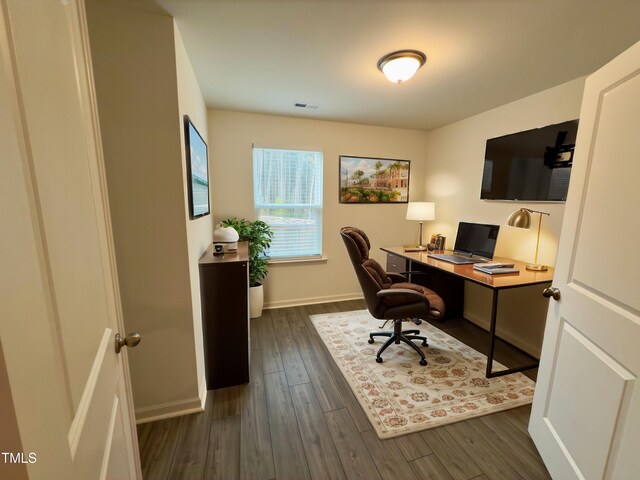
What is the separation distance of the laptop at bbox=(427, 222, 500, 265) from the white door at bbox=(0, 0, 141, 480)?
2.62 m

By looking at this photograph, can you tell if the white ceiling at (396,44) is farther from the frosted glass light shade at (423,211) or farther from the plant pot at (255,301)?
the plant pot at (255,301)

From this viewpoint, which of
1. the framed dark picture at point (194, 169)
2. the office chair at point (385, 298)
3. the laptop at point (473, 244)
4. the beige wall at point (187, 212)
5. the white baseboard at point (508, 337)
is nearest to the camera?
the beige wall at point (187, 212)

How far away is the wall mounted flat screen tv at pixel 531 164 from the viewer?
7.25 ft

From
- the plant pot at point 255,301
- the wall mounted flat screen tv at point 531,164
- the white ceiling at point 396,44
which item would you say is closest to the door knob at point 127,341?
the white ceiling at point 396,44

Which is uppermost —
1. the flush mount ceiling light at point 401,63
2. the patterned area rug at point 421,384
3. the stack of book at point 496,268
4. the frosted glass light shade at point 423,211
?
the flush mount ceiling light at point 401,63

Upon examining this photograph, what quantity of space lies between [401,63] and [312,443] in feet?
8.00

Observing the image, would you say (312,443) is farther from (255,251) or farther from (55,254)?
(255,251)

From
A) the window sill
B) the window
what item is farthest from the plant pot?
the window

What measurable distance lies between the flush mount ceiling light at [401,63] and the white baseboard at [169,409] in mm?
2567

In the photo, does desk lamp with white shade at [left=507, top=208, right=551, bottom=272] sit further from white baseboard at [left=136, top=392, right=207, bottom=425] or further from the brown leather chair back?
white baseboard at [left=136, top=392, right=207, bottom=425]

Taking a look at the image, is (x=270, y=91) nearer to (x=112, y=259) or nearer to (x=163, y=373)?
(x=112, y=259)

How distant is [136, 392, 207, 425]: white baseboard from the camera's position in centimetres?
169

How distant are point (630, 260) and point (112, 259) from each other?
5.87 feet

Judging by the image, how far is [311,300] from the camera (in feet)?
11.9
